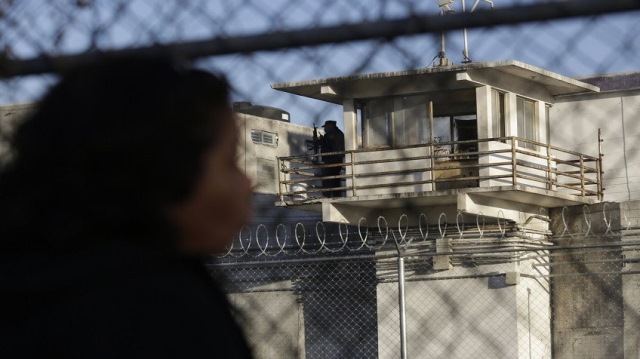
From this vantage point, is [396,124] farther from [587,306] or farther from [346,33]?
[346,33]

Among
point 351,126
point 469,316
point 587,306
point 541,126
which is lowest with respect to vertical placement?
point 469,316

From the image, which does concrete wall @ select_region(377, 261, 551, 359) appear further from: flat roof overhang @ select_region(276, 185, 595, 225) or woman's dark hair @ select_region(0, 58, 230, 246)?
woman's dark hair @ select_region(0, 58, 230, 246)

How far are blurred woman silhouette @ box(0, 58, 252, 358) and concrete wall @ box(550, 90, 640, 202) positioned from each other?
162 inches

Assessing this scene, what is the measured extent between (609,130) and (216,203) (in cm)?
752

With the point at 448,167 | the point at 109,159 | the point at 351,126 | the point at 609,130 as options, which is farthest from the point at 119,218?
the point at 351,126

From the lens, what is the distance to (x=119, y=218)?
123 cm

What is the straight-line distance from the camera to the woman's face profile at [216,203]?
127cm

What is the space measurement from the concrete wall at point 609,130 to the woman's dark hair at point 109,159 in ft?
13.6

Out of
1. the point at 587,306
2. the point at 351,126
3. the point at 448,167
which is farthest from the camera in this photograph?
the point at 351,126

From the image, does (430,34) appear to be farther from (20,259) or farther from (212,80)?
(20,259)

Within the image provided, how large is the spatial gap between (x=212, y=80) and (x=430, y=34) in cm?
121

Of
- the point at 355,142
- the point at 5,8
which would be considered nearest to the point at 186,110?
the point at 5,8

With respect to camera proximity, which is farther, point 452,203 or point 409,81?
point 452,203

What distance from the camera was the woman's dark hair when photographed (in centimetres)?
122
